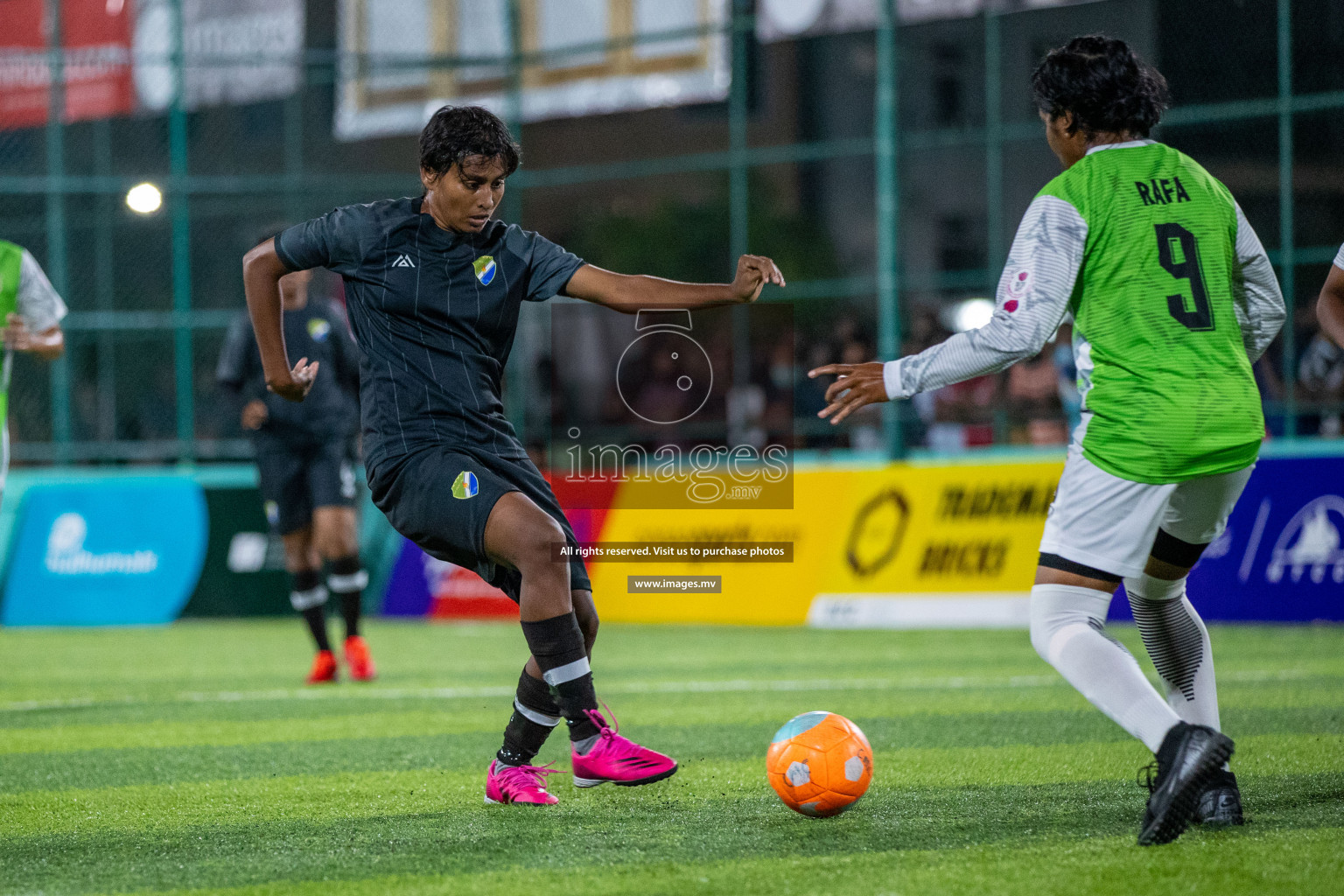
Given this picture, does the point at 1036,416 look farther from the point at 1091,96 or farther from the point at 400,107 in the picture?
the point at 1091,96

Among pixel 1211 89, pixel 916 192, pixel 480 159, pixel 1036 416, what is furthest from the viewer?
pixel 916 192

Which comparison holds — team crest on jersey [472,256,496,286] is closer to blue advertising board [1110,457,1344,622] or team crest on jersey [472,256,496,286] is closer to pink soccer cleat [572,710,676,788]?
pink soccer cleat [572,710,676,788]

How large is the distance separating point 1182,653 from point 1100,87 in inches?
63.0

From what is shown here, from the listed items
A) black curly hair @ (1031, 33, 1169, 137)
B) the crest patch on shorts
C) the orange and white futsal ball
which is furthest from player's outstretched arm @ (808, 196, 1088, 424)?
the orange and white futsal ball

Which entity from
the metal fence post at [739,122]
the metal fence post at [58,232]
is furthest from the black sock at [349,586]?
the metal fence post at [58,232]

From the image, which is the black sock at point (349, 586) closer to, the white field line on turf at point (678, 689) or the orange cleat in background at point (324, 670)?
the orange cleat in background at point (324, 670)

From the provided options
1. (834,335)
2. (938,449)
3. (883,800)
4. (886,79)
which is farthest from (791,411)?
(883,800)

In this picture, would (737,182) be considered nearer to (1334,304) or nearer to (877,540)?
(877,540)

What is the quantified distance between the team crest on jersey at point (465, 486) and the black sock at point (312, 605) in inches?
177

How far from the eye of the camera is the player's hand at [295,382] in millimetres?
5086

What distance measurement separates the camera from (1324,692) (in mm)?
7469

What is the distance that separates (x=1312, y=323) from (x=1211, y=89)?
13.1 feet

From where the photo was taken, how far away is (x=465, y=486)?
4684mm

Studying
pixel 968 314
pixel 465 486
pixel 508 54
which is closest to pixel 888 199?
pixel 968 314
